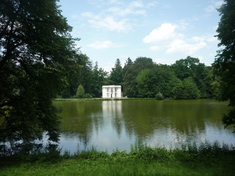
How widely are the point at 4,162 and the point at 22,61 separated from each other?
10.8 ft

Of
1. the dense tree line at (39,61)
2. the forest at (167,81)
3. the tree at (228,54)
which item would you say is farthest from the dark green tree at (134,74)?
the tree at (228,54)

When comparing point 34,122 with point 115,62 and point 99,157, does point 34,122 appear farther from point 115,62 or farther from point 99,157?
point 115,62

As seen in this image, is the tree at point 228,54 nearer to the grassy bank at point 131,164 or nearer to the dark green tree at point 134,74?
the grassy bank at point 131,164

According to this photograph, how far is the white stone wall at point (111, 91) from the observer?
7006 centimetres

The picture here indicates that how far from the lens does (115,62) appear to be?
10256 centimetres

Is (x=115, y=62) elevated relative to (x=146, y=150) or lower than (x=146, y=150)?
elevated

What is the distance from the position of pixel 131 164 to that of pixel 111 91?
65386 millimetres

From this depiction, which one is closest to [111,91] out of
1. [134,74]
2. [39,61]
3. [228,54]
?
[134,74]

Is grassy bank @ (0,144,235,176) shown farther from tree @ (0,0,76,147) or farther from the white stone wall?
the white stone wall

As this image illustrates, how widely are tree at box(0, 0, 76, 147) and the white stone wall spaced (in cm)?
6233

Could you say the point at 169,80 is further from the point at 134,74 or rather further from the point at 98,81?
the point at 98,81

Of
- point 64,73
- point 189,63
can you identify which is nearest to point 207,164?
point 64,73

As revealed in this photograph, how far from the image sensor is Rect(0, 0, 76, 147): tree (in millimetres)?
5867

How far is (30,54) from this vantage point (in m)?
6.60
